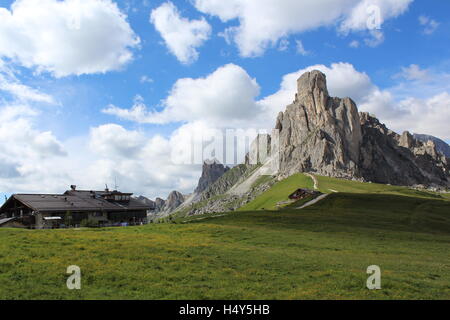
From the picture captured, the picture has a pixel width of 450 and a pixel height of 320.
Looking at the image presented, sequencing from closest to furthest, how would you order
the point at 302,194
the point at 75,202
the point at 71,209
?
the point at 71,209
the point at 75,202
the point at 302,194

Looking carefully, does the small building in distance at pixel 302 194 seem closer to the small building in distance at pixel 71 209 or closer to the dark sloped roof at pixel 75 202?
the dark sloped roof at pixel 75 202

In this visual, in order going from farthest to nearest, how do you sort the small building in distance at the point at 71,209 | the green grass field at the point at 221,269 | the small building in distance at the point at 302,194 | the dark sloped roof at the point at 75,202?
the small building in distance at the point at 302,194
the dark sloped roof at the point at 75,202
the small building in distance at the point at 71,209
the green grass field at the point at 221,269

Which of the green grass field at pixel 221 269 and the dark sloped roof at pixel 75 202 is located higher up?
the dark sloped roof at pixel 75 202

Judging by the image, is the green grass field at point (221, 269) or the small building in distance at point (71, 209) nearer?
the green grass field at point (221, 269)

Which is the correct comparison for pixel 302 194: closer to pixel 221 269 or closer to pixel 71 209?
pixel 71 209

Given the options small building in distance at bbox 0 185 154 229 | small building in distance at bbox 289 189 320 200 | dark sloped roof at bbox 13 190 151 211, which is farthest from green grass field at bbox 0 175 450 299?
small building in distance at bbox 289 189 320 200

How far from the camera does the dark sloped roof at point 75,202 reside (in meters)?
80.6

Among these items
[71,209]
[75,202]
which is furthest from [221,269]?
[75,202]

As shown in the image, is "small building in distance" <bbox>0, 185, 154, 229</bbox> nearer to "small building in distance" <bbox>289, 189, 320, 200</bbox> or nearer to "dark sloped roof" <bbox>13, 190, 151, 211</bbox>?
"dark sloped roof" <bbox>13, 190, 151, 211</bbox>

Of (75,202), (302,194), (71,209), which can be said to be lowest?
(71,209)

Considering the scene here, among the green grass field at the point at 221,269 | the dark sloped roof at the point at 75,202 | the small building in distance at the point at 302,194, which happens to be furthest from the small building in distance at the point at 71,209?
the small building in distance at the point at 302,194

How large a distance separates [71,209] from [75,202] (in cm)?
667

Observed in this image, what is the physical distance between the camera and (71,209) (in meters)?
81.9
